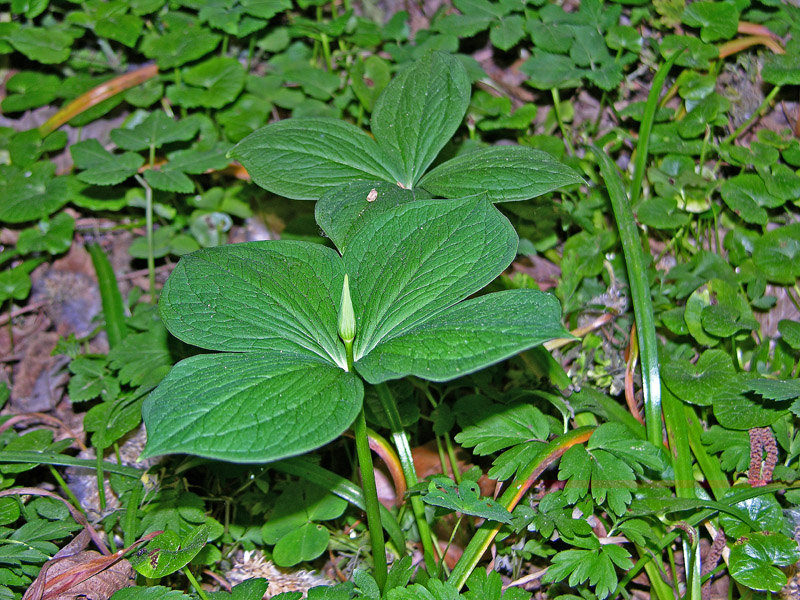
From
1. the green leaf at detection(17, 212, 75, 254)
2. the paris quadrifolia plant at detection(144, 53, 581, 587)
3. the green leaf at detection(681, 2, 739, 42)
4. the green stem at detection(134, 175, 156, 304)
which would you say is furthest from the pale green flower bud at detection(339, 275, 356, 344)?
the green leaf at detection(681, 2, 739, 42)

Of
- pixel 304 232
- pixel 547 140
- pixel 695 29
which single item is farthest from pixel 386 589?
pixel 695 29

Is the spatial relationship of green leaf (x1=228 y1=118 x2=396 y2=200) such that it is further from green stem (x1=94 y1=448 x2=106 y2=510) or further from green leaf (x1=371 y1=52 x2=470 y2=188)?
green stem (x1=94 y1=448 x2=106 y2=510)

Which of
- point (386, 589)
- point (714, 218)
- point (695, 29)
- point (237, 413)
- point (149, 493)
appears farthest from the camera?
point (695, 29)

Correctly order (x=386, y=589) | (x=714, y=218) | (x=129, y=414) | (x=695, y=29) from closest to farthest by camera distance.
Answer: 1. (x=386, y=589)
2. (x=129, y=414)
3. (x=714, y=218)
4. (x=695, y=29)

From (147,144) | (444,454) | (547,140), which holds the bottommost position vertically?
(444,454)

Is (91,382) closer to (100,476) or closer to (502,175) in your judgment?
(100,476)

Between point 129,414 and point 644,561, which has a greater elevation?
point 129,414

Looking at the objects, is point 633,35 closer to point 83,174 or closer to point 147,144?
point 147,144
